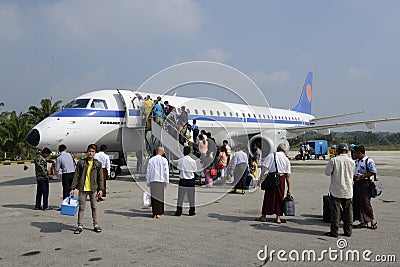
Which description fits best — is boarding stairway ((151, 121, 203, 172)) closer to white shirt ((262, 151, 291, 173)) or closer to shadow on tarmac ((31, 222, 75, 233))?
white shirt ((262, 151, 291, 173))

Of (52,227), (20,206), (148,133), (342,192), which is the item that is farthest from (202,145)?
(342,192)

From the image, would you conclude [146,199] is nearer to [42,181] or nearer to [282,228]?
[42,181]

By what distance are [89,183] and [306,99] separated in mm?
34198

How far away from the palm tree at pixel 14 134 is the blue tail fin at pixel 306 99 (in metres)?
25.6

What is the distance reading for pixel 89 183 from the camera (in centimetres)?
671

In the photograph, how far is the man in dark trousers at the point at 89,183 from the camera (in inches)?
261

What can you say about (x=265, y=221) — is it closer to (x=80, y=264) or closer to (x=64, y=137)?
(x=80, y=264)

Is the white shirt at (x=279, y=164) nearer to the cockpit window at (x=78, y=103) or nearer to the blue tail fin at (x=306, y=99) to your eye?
the cockpit window at (x=78, y=103)

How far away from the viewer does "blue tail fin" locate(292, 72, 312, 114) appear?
36.7 metres

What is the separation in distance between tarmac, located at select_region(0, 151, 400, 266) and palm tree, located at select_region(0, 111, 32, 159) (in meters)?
26.3

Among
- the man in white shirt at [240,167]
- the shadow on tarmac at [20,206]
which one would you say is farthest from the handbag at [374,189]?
the shadow on tarmac at [20,206]

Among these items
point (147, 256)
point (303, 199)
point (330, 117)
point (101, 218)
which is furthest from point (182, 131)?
point (330, 117)

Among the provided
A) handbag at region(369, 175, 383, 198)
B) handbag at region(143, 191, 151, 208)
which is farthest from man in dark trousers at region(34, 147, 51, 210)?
handbag at region(369, 175, 383, 198)

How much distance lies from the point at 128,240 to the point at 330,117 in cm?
2923
